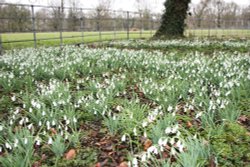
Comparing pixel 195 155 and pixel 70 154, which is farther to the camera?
pixel 70 154

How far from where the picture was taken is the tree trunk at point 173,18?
19.5m

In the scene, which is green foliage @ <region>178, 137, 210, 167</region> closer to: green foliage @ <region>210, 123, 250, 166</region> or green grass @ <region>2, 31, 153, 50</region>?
green foliage @ <region>210, 123, 250, 166</region>

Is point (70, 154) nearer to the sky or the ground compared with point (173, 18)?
nearer to the ground

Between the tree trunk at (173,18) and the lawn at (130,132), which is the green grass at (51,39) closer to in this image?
the tree trunk at (173,18)

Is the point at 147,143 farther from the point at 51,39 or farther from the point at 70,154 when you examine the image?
Answer: the point at 51,39

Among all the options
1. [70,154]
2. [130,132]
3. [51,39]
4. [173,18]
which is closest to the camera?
[70,154]

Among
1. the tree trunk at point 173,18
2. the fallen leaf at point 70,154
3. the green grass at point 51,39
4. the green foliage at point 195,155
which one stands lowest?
the fallen leaf at point 70,154

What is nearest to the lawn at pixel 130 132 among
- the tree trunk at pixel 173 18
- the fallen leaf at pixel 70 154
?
the fallen leaf at pixel 70 154

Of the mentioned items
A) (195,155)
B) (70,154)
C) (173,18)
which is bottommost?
(70,154)

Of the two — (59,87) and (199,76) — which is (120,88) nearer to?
(59,87)

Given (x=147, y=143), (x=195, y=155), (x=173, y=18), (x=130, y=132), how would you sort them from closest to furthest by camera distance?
1. (x=195, y=155)
2. (x=147, y=143)
3. (x=130, y=132)
4. (x=173, y=18)

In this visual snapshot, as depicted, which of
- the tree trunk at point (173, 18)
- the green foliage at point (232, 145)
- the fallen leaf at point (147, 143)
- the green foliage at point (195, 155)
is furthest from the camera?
the tree trunk at point (173, 18)

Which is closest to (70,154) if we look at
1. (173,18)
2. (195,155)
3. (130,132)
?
(130,132)

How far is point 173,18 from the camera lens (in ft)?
65.0
